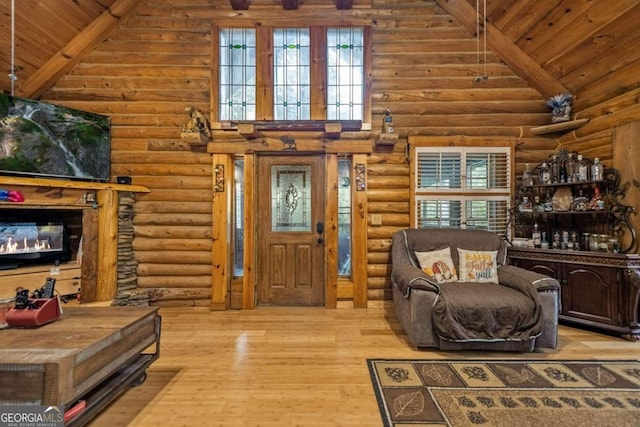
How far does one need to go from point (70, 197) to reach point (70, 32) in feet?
6.97

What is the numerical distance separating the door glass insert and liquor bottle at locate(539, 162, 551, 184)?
9.70 ft

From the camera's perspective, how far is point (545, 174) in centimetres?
361

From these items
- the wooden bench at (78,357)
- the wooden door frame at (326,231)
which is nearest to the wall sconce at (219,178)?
the wooden door frame at (326,231)

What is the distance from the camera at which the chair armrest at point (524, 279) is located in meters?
2.61

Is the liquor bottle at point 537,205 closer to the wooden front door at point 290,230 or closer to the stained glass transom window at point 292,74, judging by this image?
the wooden front door at point 290,230

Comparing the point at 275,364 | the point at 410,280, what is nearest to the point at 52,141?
the point at 275,364

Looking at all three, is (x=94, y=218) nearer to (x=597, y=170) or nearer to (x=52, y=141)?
(x=52, y=141)

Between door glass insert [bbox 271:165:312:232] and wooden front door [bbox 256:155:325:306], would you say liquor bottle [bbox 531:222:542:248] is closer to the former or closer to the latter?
wooden front door [bbox 256:155:325:306]

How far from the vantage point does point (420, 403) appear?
76.0 inches

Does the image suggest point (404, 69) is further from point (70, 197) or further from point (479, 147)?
point (70, 197)

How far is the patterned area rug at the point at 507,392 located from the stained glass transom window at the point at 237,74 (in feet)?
11.5

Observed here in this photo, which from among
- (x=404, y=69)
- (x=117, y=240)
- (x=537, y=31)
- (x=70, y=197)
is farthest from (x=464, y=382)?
(x=70, y=197)

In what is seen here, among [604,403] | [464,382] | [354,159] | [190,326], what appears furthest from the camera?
[354,159]

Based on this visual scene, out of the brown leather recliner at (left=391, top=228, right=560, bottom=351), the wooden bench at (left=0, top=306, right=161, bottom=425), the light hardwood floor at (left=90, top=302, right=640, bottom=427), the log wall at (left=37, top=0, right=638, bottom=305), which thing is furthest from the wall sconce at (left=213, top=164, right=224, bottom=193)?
the brown leather recliner at (left=391, top=228, right=560, bottom=351)
